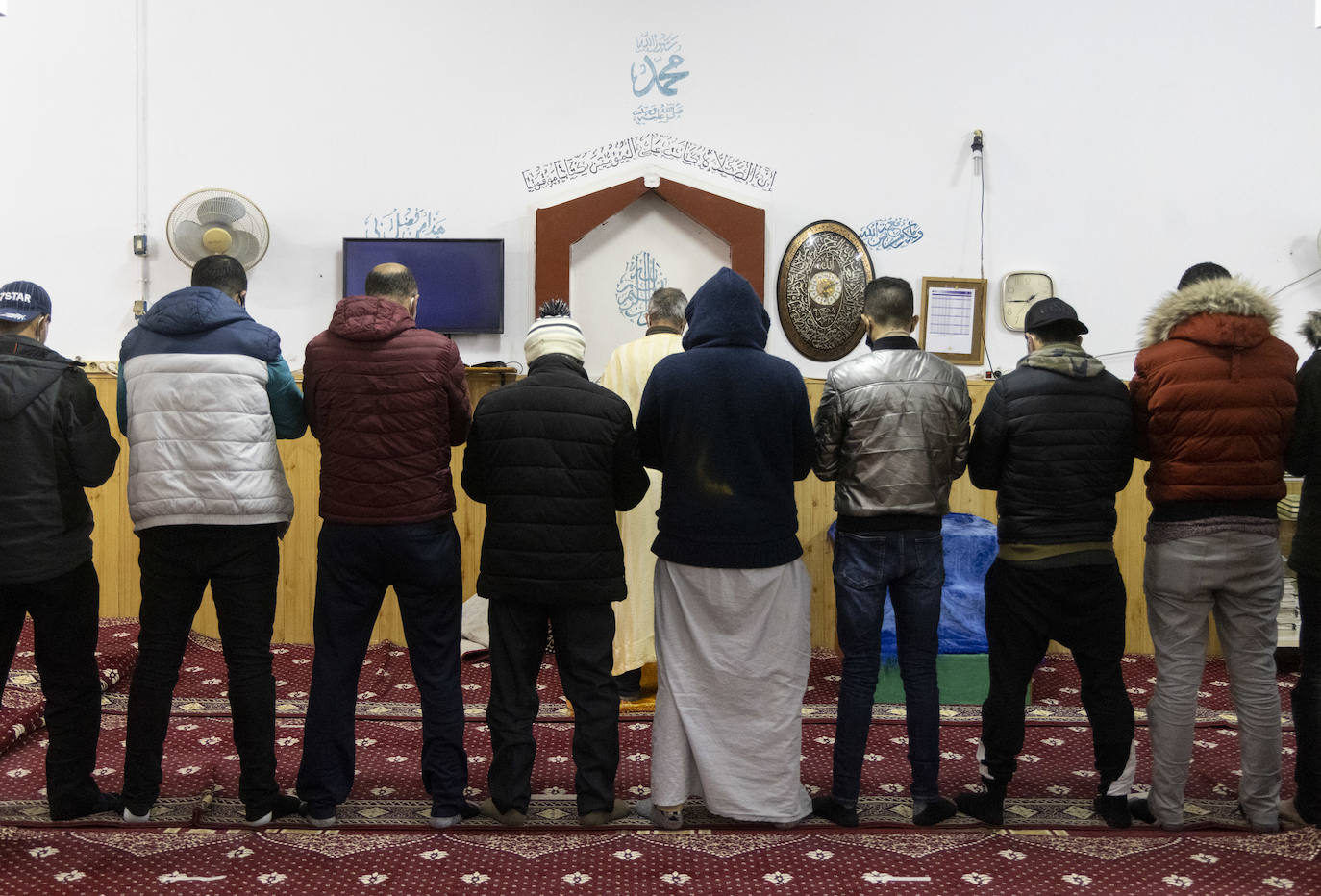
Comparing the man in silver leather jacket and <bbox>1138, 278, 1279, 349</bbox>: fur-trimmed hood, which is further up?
<bbox>1138, 278, 1279, 349</bbox>: fur-trimmed hood

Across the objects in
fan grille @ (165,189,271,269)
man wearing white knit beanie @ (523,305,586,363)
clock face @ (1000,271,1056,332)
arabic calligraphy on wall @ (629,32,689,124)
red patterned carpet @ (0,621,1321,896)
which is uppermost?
arabic calligraphy on wall @ (629,32,689,124)

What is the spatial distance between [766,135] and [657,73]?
1.96 feet

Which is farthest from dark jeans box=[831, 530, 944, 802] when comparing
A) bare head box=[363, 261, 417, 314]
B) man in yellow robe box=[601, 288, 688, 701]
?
bare head box=[363, 261, 417, 314]

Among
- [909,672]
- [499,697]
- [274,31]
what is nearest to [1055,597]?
[909,672]

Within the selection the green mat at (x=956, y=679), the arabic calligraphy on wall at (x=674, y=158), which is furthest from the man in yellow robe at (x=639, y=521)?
the arabic calligraphy on wall at (x=674, y=158)

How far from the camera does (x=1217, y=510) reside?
290 centimetres

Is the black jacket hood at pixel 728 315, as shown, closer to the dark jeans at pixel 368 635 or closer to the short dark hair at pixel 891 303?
the short dark hair at pixel 891 303

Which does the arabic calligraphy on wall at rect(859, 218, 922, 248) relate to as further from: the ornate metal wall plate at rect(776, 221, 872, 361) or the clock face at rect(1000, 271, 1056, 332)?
the clock face at rect(1000, 271, 1056, 332)

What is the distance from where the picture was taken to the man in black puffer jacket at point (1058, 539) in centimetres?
292

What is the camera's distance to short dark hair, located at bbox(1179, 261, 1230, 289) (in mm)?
3115

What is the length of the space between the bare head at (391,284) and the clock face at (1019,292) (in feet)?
10.2

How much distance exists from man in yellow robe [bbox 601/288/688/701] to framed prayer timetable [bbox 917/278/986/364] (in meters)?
1.58

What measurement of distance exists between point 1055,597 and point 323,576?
1989 millimetres

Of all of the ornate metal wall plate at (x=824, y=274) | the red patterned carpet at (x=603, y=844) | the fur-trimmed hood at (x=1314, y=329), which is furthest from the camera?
the ornate metal wall plate at (x=824, y=274)
